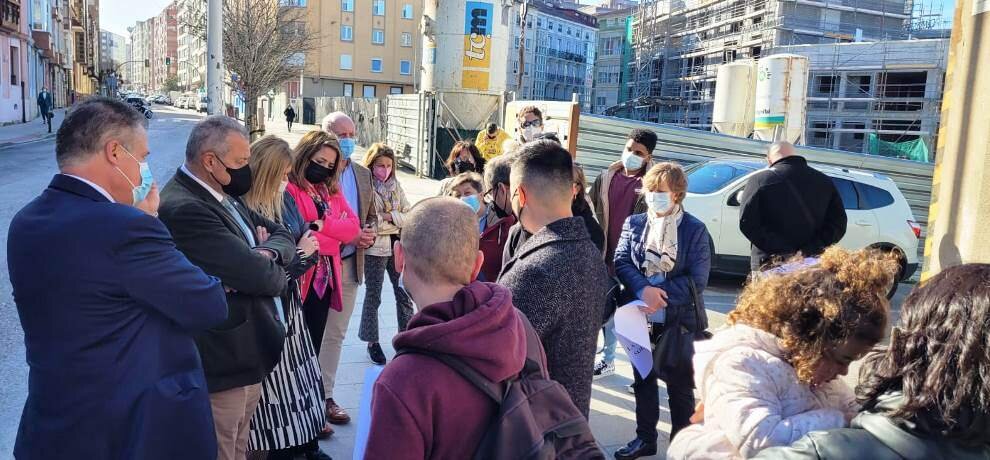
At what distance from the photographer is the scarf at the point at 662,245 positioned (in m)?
4.14

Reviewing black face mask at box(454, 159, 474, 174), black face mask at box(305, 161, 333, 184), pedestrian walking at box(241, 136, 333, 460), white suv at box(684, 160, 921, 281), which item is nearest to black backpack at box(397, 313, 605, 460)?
pedestrian walking at box(241, 136, 333, 460)

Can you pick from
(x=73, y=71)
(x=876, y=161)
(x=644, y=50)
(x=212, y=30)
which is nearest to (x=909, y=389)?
(x=212, y=30)

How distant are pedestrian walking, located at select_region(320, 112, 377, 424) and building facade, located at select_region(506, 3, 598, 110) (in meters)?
79.8

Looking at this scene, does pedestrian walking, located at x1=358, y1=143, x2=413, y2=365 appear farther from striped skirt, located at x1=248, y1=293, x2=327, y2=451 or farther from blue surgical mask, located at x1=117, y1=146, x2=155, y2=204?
blue surgical mask, located at x1=117, y1=146, x2=155, y2=204

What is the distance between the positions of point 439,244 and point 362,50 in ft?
209

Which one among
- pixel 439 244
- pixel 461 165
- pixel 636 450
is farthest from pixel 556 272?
pixel 461 165

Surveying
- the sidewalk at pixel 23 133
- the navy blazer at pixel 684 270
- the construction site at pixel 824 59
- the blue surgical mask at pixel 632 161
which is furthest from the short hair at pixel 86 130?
the construction site at pixel 824 59

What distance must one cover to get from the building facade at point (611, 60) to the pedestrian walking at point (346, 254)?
240ft

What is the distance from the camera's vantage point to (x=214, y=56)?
28.6 feet

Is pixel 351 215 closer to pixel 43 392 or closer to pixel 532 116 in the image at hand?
pixel 43 392

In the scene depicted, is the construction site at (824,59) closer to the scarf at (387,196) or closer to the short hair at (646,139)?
the short hair at (646,139)

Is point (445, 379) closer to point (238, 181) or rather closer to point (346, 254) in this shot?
point (238, 181)

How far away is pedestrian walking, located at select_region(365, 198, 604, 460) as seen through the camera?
164 cm

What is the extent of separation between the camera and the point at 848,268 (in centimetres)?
194
